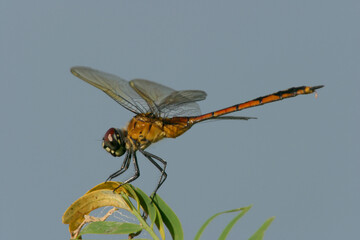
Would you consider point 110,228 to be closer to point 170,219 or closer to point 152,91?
point 170,219

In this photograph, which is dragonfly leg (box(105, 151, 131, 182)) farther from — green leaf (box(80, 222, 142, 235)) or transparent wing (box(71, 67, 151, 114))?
green leaf (box(80, 222, 142, 235))

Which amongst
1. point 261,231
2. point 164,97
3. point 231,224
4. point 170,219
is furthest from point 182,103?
point 261,231

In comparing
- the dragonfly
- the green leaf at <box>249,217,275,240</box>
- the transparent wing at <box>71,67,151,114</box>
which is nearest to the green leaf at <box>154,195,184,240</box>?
the green leaf at <box>249,217,275,240</box>

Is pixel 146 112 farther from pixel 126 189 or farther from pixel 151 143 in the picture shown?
pixel 126 189

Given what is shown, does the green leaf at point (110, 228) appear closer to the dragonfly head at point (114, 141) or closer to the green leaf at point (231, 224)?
the green leaf at point (231, 224)

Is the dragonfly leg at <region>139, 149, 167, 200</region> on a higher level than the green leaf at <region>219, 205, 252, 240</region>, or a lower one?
higher

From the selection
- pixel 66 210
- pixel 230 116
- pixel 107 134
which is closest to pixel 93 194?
pixel 66 210

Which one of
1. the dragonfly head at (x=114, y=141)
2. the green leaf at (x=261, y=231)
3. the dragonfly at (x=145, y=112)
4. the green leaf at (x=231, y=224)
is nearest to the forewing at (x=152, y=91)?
the dragonfly at (x=145, y=112)
